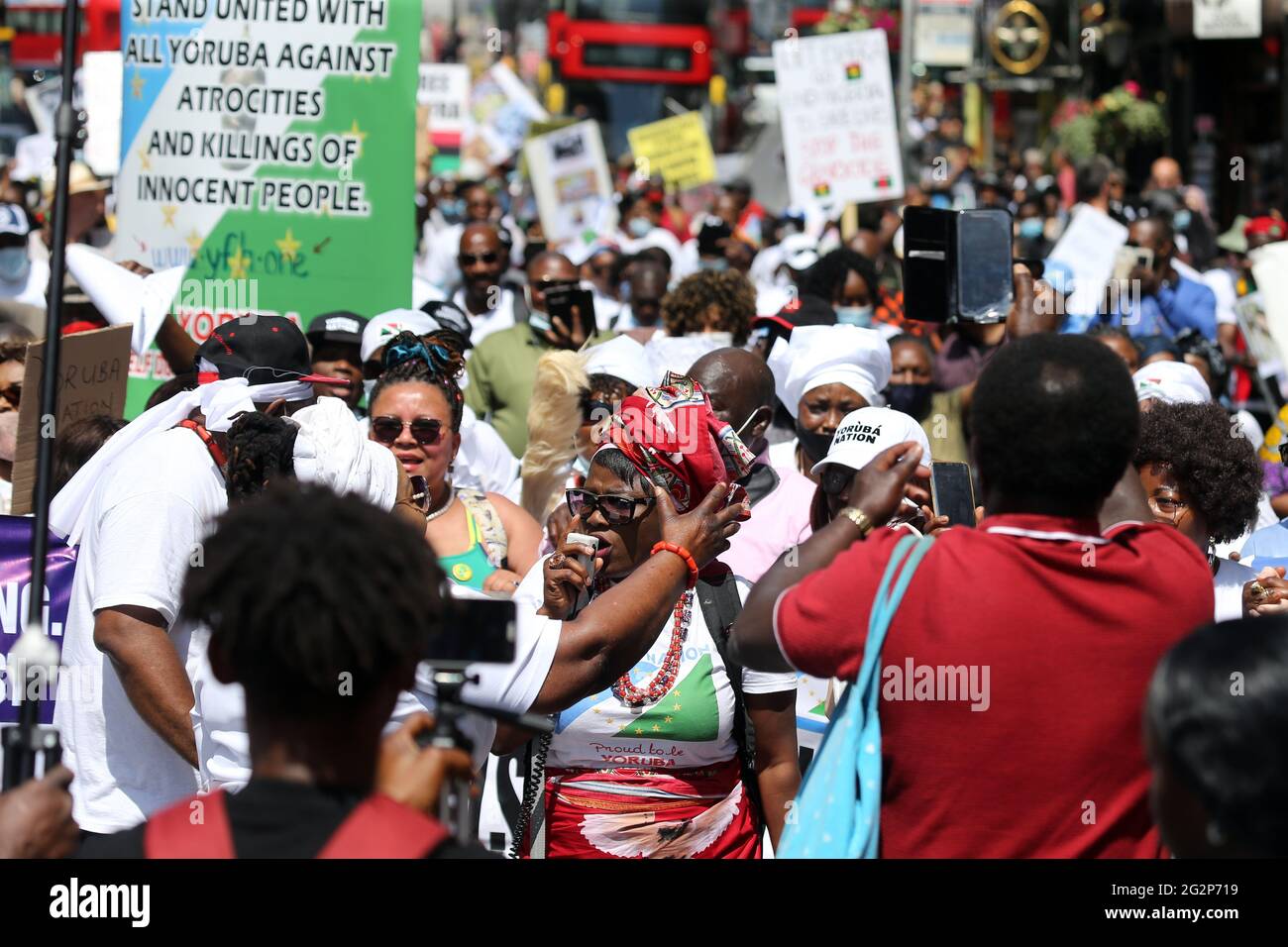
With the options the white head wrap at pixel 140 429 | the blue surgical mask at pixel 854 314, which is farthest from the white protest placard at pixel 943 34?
the white head wrap at pixel 140 429

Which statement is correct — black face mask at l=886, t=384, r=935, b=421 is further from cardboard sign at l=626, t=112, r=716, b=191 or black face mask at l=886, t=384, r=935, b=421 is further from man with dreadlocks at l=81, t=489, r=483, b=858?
cardboard sign at l=626, t=112, r=716, b=191

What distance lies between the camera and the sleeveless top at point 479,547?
4574 millimetres

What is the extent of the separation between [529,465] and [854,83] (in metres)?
6.28

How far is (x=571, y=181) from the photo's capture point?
14.0 metres

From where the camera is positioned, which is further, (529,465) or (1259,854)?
(529,465)

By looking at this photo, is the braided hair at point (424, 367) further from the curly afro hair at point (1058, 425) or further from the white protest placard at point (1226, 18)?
the white protest placard at point (1226, 18)

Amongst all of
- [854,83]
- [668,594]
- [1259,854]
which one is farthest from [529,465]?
[854,83]

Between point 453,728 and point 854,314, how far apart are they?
19.4 feet

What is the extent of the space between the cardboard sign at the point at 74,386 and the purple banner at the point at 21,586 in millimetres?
374
